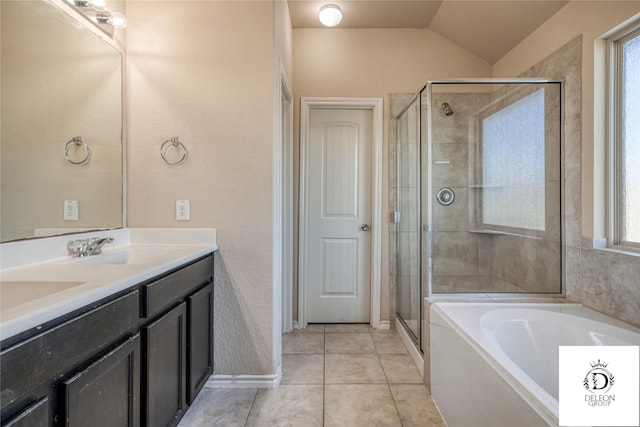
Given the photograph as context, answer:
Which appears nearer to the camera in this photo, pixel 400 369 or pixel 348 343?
pixel 400 369

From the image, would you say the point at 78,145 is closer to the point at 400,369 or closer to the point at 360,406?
the point at 360,406

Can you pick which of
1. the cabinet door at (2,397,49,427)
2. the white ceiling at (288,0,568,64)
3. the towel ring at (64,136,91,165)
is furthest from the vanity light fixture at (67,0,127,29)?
the cabinet door at (2,397,49,427)

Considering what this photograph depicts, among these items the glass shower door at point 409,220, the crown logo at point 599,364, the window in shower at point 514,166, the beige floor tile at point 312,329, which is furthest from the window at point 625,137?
the beige floor tile at point 312,329

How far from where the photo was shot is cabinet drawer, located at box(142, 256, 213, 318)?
3.87 feet

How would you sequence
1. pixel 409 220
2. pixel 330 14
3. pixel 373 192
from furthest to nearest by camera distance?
pixel 373 192 → pixel 409 220 → pixel 330 14

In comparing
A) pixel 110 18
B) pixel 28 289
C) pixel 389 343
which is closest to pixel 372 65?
pixel 110 18

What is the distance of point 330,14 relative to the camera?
92.7 inches

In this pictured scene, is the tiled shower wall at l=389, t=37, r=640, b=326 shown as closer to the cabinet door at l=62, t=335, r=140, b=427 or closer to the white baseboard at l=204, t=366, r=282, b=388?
the white baseboard at l=204, t=366, r=282, b=388

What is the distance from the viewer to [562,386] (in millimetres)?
1081

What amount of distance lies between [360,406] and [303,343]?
33.8 inches

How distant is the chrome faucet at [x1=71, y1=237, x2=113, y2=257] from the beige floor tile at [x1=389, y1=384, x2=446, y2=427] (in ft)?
5.87

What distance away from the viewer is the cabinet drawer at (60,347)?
2.17ft

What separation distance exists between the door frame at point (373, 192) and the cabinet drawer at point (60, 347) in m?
1.76

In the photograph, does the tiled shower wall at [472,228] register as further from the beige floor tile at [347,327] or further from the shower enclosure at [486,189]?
the beige floor tile at [347,327]
